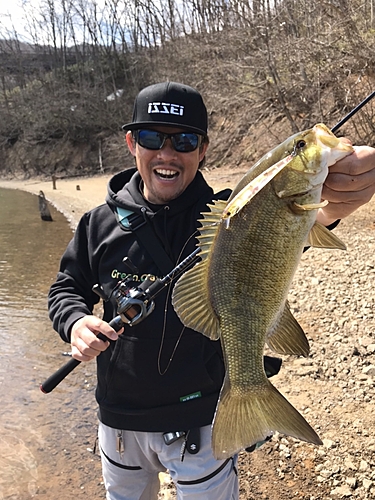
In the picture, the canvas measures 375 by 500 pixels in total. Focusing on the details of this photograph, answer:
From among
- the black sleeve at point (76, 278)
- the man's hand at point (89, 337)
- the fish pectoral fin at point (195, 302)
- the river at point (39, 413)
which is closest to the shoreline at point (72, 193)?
the river at point (39, 413)

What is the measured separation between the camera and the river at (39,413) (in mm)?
4062

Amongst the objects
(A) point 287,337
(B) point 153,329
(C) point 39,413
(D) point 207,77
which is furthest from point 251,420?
(D) point 207,77

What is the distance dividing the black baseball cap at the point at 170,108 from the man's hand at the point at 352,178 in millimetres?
968

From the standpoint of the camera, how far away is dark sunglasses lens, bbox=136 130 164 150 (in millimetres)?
2430

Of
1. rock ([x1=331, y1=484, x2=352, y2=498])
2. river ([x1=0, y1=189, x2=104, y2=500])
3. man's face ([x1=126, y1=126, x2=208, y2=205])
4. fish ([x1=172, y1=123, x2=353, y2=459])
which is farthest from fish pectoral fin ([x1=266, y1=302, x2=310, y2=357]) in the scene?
river ([x1=0, y1=189, x2=104, y2=500])

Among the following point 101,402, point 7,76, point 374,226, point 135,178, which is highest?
point 7,76

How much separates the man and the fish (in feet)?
1.77

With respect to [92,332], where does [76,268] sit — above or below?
above

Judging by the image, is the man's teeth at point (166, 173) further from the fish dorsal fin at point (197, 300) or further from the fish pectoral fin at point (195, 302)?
the fish pectoral fin at point (195, 302)

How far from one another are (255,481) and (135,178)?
2.45m

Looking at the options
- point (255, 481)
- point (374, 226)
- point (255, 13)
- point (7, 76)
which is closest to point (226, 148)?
point (255, 13)

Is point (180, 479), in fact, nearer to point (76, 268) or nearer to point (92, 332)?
point (92, 332)

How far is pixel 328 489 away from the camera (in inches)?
125

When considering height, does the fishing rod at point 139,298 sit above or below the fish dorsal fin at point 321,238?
below
